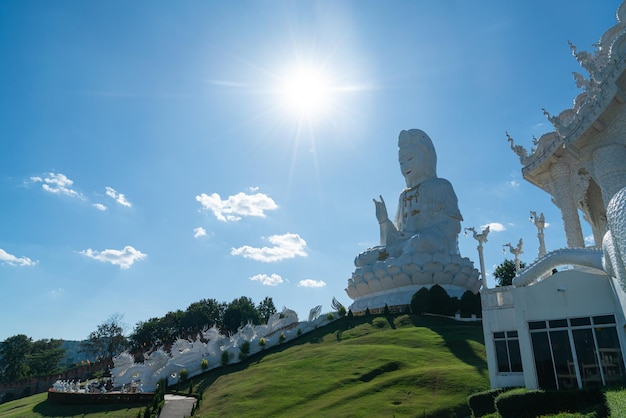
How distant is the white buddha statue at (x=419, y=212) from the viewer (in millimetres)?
32750

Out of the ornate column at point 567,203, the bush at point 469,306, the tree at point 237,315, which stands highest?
the ornate column at point 567,203

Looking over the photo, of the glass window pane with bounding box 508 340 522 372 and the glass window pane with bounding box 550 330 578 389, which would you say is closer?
the glass window pane with bounding box 550 330 578 389

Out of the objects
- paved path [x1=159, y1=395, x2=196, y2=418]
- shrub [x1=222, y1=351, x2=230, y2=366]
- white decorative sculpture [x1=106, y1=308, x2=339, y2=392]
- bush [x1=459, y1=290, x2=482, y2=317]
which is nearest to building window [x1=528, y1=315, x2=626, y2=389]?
paved path [x1=159, y1=395, x2=196, y2=418]

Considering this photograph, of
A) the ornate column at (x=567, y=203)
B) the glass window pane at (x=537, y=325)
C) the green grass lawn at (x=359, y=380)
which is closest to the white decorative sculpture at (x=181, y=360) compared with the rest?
the green grass lawn at (x=359, y=380)

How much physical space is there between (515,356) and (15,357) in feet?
232

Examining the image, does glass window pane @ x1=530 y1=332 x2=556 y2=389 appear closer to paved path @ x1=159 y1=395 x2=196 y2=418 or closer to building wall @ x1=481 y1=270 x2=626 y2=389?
building wall @ x1=481 y1=270 x2=626 y2=389

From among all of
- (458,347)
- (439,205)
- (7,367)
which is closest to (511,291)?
(458,347)

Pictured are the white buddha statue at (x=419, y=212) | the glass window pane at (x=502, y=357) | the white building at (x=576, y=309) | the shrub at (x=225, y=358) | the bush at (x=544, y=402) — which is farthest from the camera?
the white buddha statue at (x=419, y=212)

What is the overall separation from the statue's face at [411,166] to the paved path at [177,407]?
24.3 metres

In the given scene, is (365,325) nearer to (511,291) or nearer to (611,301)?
(511,291)

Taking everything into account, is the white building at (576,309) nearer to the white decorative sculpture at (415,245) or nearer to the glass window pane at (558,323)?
the glass window pane at (558,323)

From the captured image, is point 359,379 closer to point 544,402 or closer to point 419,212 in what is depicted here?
point 544,402

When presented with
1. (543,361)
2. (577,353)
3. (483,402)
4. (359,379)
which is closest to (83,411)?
(359,379)

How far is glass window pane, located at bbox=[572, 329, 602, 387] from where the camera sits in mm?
11727
